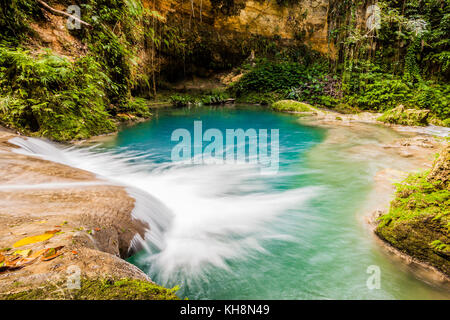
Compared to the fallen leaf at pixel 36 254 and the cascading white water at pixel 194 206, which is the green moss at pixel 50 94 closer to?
the cascading white water at pixel 194 206

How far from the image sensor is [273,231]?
9.83ft

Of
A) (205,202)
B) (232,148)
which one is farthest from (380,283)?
(232,148)

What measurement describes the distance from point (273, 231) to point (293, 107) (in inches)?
475

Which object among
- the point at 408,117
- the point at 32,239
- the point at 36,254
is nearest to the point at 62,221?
the point at 32,239

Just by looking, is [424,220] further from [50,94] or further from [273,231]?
[50,94]

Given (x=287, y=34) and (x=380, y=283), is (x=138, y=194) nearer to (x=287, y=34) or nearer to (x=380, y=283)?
(x=380, y=283)

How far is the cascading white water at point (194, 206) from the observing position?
2439mm

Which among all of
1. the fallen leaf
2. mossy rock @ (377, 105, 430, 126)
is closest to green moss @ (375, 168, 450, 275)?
the fallen leaf

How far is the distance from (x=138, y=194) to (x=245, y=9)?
820 inches

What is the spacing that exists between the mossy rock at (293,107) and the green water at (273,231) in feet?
25.2

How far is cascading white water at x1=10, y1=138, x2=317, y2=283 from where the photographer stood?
244cm

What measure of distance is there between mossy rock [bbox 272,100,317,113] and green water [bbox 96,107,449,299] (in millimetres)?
7671

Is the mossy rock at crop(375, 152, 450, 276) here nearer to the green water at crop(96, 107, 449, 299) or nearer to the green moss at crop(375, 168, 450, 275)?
the green moss at crop(375, 168, 450, 275)
